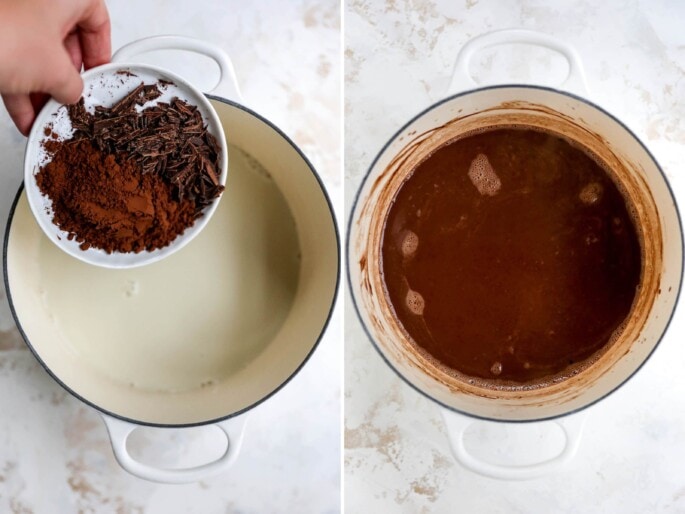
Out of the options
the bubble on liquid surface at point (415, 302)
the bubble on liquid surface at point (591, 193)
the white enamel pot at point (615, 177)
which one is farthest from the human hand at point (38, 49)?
the bubble on liquid surface at point (591, 193)

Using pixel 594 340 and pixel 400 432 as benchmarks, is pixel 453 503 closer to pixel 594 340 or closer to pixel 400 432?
pixel 400 432

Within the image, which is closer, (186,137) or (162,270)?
(186,137)

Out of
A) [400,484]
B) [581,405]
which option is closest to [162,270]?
[400,484]

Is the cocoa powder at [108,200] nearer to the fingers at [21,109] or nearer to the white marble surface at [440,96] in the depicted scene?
the fingers at [21,109]

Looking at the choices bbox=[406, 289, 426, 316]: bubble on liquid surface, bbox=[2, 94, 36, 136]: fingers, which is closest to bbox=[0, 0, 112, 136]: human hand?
bbox=[2, 94, 36, 136]: fingers

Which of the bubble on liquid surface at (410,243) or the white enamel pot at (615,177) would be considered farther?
the bubble on liquid surface at (410,243)

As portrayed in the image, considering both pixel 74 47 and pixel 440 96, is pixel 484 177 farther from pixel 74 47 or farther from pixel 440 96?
pixel 74 47
